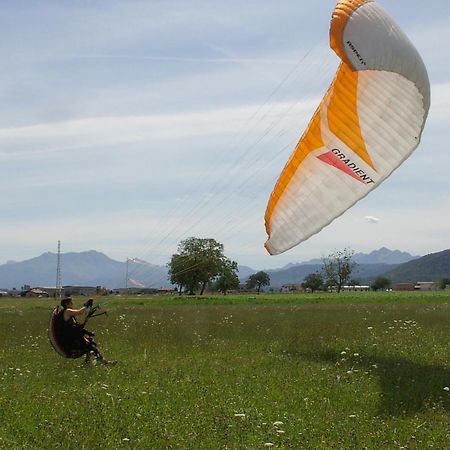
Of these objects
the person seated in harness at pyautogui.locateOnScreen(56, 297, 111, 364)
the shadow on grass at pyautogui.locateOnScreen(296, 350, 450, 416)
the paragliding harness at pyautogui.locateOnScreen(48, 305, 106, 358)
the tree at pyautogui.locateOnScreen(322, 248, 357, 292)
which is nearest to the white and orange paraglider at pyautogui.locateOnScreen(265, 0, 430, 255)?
the shadow on grass at pyautogui.locateOnScreen(296, 350, 450, 416)

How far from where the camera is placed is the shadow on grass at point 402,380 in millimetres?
10273

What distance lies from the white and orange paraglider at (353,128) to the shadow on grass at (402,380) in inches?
111

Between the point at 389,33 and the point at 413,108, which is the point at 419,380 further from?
the point at 389,33

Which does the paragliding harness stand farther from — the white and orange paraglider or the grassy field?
the white and orange paraglider

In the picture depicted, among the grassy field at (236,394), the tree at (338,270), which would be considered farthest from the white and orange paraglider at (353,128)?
the tree at (338,270)

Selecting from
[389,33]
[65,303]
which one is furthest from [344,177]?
[65,303]

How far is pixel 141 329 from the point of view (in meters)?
23.2

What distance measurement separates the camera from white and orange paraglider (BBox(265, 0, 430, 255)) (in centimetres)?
1194

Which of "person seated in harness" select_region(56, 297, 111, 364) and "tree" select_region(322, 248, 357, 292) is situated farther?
"tree" select_region(322, 248, 357, 292)

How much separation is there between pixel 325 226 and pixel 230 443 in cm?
724

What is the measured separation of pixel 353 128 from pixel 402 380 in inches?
206

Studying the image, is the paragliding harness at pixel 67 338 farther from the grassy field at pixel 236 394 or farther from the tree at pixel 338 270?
the tree at pixel 338 270

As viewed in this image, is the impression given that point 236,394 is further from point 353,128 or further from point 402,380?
point 353,128

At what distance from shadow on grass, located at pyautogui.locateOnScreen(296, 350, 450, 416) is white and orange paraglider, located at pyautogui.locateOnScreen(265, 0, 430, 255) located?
2807mm
